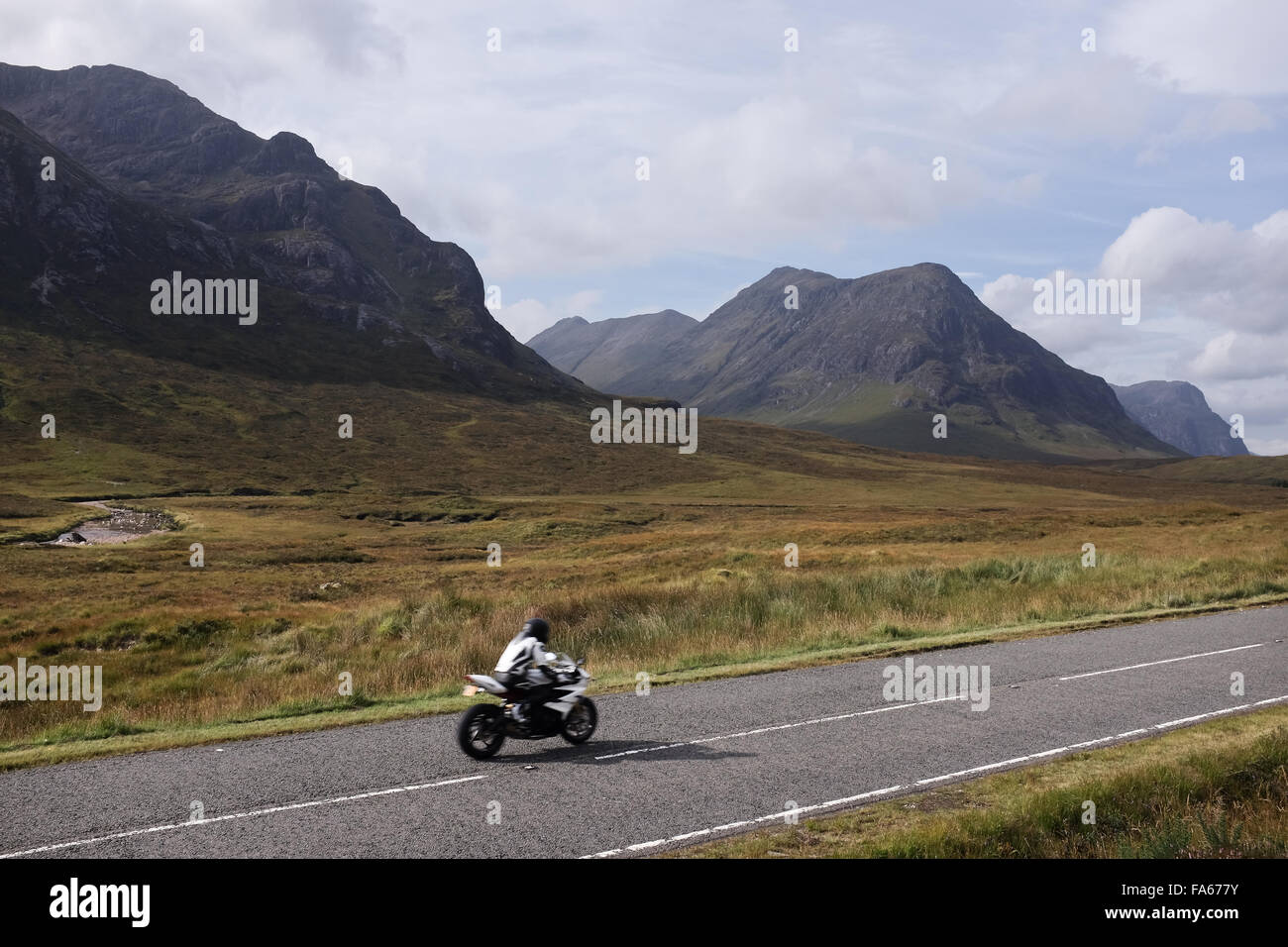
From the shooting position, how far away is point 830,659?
59.0ft

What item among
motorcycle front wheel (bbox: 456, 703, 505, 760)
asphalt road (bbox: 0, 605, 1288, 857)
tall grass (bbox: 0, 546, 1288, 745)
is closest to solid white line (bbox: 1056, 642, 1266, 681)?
asphalt road (bbox: 0, 605, 1288, 857)

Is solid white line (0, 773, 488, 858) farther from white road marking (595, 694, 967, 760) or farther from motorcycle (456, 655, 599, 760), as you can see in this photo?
white road marking (595, 694, 967, 760)

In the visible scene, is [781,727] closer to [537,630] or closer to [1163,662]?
[537,630]

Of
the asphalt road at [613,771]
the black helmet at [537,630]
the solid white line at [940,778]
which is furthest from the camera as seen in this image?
the black helmet at [537,630]

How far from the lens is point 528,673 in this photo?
38.9 feet

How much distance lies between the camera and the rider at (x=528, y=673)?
38.8 feet

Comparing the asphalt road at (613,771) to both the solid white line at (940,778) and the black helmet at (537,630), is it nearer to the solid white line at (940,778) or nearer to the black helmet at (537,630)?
the solid white line at (940,778)

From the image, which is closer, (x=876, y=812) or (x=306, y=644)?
(x=876, y=812)

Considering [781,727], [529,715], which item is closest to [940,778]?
[781,727]

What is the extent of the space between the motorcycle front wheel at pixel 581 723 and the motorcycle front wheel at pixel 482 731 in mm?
988

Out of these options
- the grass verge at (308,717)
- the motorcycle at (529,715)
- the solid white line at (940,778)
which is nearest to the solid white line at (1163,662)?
the solid white line at (940,778)
